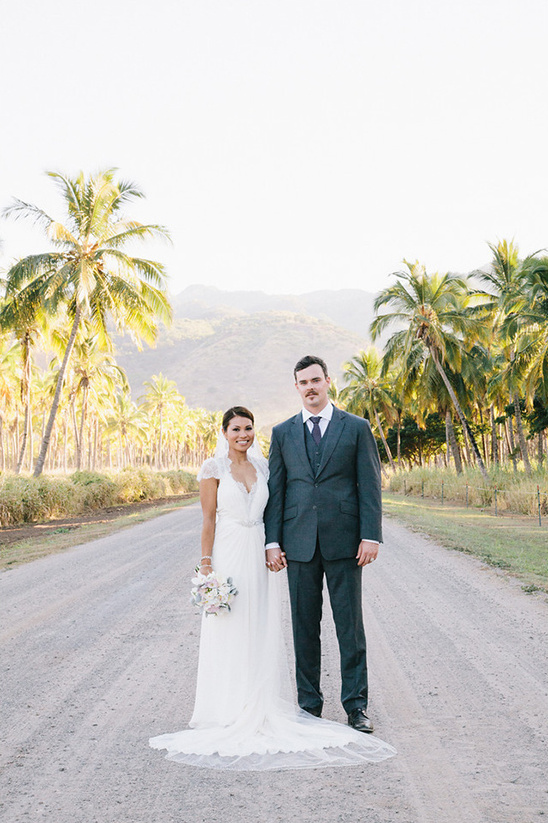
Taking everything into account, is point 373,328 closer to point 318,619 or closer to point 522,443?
point 522,443

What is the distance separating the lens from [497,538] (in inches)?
597

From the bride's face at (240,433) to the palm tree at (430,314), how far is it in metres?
29.6

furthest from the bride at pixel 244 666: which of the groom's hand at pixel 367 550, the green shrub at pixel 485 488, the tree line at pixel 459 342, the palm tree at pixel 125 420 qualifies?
the palm tree at pixel 125 420

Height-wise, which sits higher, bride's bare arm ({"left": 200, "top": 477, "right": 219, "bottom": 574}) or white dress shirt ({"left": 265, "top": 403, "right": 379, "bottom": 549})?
white dress shirt ({"left": 265, "top": 403, "right": 379, "bottom": 549})

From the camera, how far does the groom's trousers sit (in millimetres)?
4375

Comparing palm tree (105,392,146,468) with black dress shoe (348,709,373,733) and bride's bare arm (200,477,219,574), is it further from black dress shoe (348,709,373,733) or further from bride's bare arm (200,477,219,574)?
black dress shoe (348,709,373,733)

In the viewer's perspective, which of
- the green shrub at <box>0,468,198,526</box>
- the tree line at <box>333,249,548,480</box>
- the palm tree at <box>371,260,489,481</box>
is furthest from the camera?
the palm tree at <box>371,260,489,481</box>

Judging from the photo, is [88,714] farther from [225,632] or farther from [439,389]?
[439,389]

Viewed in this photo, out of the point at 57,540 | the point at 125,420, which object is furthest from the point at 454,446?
the point at 125,420

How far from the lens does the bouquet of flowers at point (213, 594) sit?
4425 millimetres

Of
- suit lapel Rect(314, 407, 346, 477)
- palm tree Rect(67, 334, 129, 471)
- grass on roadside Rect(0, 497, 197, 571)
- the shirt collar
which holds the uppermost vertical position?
palm tree Rect(67, 334, 129, 471)

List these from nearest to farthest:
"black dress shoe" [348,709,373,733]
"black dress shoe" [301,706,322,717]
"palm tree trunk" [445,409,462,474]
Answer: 1. "black dress shoe" [348,709,373,733]
2. "black dress shoe" [301,706,322,717]
3. "palm tree trunk" [445,409,462,474]

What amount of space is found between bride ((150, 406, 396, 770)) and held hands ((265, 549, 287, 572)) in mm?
137

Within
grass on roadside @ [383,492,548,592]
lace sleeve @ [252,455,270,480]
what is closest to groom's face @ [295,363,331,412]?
lace sleeve @ [252,455,270,480]
